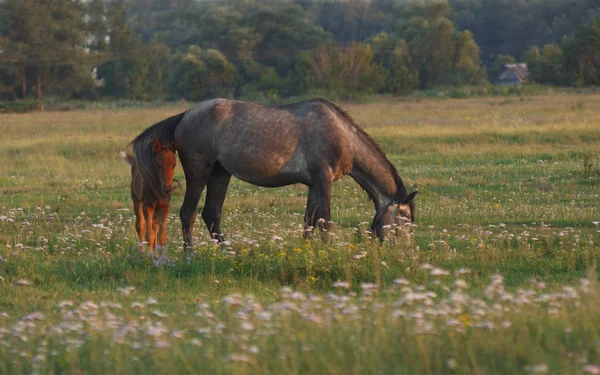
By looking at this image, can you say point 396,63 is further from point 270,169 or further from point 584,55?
point 270,169

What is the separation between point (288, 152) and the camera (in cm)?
1046

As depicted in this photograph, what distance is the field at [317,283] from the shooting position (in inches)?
191

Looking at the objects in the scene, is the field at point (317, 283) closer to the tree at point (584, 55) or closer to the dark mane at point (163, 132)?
the dark mane at point (163, 132)

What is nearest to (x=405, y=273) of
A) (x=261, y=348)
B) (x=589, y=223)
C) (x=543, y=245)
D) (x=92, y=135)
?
(x=543, y=245)

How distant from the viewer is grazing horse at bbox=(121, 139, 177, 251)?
32.3 feet

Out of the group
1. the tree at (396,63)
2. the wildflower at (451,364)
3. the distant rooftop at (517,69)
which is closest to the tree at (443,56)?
the tree at (396,63)

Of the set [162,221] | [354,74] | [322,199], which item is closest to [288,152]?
[322,199]

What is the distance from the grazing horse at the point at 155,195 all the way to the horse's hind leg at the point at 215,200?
0.57 m

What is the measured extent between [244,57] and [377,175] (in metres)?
63.9

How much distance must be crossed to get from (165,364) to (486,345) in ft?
5.99

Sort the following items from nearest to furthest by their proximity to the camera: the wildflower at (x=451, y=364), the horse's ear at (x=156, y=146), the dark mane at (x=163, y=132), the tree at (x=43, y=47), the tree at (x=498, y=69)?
the wildflower at (x=451, y=364), the horse's ear at (x=156, y=146), the dark mane at (x=163, y=132), the tree at (x=43, y=47), the tree at (x=498, y=69)

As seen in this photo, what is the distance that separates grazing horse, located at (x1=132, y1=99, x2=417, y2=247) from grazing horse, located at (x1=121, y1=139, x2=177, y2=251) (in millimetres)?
226

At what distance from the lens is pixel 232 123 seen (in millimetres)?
10570

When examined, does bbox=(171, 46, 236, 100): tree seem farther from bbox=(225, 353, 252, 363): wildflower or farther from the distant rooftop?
bbox=(225, 353, 252, 363): wildflower
